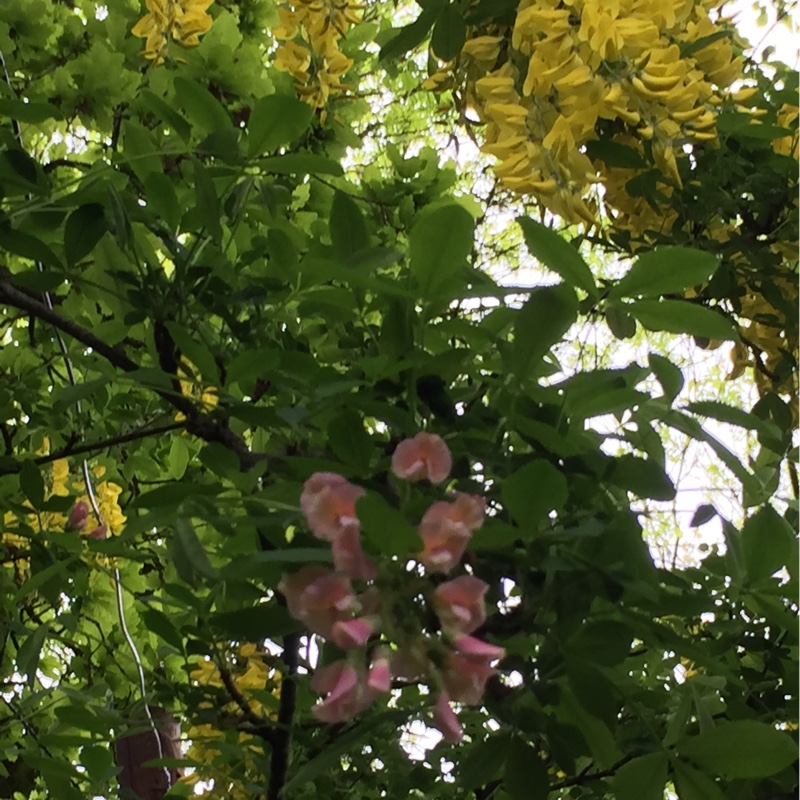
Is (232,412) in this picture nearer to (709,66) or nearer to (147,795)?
(709,66)

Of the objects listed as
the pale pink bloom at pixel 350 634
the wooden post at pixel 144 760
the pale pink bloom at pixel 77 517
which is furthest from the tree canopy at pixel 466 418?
the wooden post at pixel 144 760

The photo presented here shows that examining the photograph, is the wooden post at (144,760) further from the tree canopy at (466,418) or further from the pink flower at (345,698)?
the pink flower at (345,698)

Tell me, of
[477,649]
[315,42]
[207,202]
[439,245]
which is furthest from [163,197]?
[315,42]

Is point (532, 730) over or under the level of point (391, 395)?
under

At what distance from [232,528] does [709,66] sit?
0.40 m

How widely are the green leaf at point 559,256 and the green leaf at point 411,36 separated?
32 centimetres

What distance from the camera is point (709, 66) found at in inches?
22.9

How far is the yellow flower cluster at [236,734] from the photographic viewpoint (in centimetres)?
68

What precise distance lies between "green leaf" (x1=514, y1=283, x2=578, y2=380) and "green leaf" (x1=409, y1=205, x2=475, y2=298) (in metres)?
0.03

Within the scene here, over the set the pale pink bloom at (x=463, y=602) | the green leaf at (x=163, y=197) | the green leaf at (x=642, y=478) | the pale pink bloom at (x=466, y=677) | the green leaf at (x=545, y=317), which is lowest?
the pale pink bloom at (x=466, y=677)

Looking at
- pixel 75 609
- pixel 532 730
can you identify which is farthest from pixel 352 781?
pixel 75 609

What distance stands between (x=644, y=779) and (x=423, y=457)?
0.15 meters

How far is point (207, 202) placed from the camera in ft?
1.36

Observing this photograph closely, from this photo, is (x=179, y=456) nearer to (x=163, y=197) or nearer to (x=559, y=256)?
(x=163, y=197)
